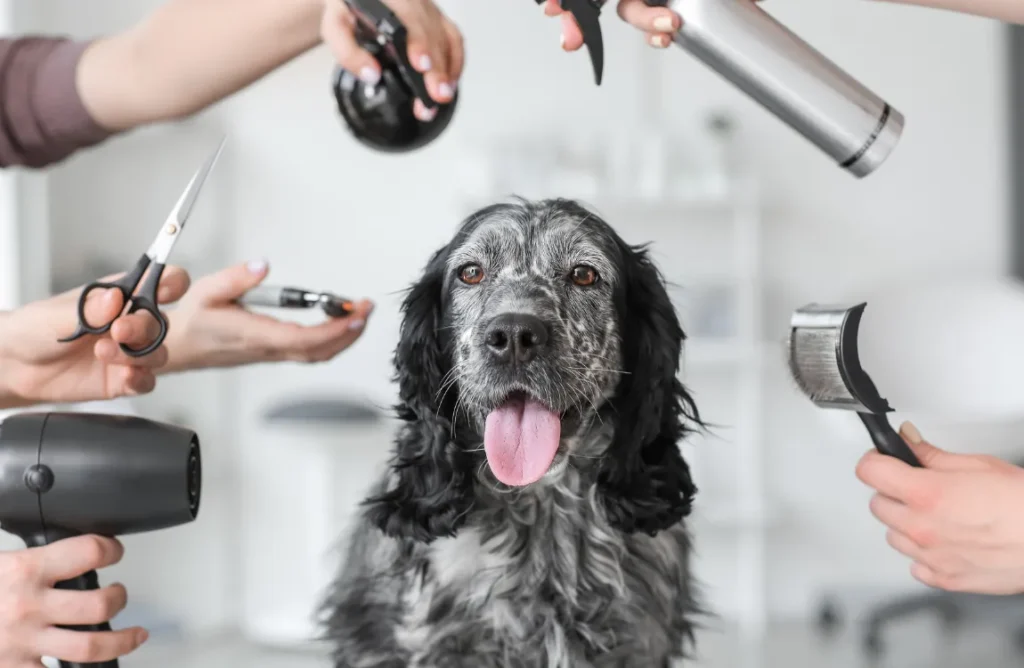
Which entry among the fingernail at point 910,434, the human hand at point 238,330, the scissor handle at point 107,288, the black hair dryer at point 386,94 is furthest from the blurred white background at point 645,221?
the fingernail at point 910,434

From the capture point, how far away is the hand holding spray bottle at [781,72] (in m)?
1.01

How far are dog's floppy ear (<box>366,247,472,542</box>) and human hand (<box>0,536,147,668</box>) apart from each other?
0.34m

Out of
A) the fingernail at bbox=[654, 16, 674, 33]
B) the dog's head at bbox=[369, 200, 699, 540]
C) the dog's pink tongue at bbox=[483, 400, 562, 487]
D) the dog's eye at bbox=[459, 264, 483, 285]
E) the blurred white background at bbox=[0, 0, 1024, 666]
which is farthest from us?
the blurred white background at bbox=[0, 0, 1024, 666]

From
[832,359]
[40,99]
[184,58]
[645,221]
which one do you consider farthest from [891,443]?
[645,221]

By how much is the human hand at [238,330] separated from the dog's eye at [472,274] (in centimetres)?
20

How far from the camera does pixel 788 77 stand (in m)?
1.02

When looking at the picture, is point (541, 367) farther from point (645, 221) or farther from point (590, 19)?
point (645, 221)

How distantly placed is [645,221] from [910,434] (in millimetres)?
4134

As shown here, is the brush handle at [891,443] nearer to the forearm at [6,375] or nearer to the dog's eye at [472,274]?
the dog's eye at [472,274]

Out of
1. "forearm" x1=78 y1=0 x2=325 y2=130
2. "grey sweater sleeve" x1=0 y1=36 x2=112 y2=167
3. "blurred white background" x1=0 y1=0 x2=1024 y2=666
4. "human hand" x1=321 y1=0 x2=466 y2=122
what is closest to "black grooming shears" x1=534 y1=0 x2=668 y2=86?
"human hand" x1=321 y1=0 x2=466 y2=122

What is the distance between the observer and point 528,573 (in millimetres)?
1312

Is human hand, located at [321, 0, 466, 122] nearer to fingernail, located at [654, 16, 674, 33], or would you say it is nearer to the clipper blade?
fingernail, located at [654, 16, 674, 33]

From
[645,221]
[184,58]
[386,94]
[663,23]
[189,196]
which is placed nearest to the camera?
[663,23]

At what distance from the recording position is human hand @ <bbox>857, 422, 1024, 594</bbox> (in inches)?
42.4
